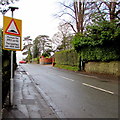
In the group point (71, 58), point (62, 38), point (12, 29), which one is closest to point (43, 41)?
point (62, 38)

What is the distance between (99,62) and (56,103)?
11955 mm

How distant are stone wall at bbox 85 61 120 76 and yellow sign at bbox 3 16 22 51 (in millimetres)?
11034

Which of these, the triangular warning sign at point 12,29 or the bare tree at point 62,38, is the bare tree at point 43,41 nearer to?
the bare tree at point 62,38

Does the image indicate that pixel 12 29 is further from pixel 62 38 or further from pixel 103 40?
pixel 62 38

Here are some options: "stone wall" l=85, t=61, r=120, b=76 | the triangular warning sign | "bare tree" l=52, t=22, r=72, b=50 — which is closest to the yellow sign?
the triangular warning sign

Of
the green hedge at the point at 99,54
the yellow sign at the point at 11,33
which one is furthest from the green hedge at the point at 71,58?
the yellow sign at the point at 11,33

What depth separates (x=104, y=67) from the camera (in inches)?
632

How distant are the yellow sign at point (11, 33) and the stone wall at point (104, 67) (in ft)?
36.2

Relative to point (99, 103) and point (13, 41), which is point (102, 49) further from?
point (13, 41)

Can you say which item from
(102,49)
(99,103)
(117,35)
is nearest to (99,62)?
(102,49)

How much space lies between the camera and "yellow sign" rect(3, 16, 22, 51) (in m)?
5.21

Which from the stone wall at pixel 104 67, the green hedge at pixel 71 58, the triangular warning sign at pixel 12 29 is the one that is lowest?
the stone wall at pixel 104 67

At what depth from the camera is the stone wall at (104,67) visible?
563 inches

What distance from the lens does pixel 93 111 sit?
5137 millimetres
